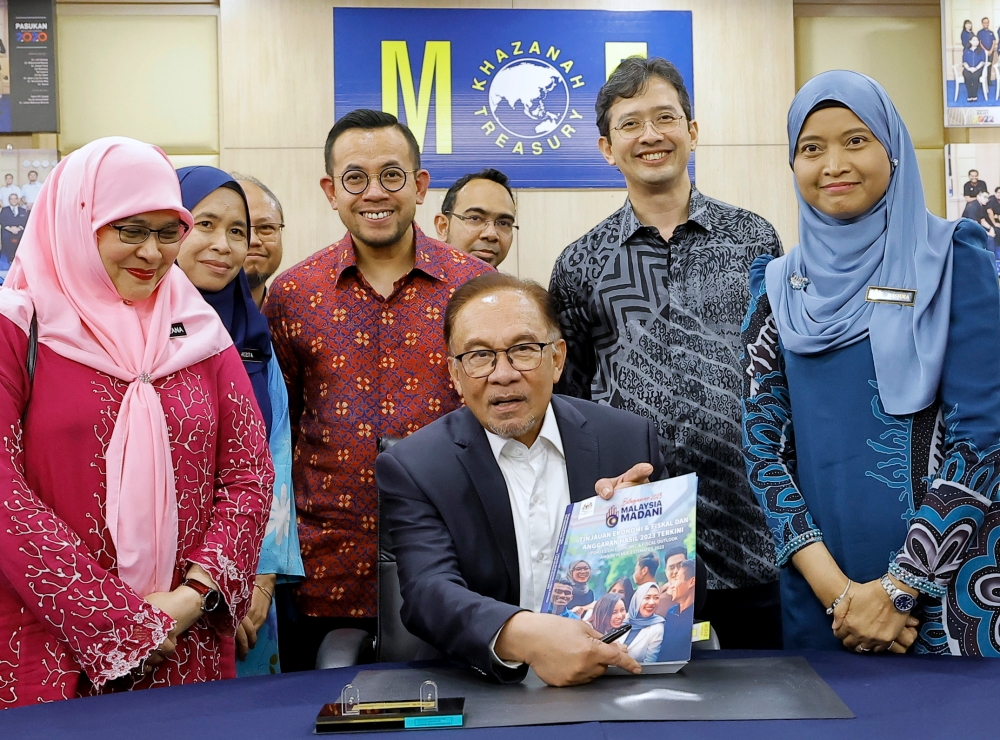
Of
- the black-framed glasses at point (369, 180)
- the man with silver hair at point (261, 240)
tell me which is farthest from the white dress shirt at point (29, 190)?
the black-framed glasses at point (369, 180)

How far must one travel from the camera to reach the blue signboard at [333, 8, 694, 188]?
547cm

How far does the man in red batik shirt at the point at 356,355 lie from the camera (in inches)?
106

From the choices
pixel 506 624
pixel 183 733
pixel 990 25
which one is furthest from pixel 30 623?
pixel 990 25

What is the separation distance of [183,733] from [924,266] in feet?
5.21

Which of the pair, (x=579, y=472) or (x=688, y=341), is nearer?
(x=579, y=472)

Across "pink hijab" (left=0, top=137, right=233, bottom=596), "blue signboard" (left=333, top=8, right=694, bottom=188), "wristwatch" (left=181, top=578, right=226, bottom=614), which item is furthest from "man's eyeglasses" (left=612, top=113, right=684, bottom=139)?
"blue signboard" (left=333, top=8, right=694, bottom=188)

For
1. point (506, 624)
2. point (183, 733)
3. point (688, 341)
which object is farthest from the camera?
point (688, 341)

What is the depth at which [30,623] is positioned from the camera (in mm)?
1878

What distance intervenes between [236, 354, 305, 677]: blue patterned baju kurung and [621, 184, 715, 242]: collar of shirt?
40.2 inches

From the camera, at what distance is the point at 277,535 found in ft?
8.55

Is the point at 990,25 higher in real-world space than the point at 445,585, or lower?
higher

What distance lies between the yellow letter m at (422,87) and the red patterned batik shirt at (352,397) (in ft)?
9.30

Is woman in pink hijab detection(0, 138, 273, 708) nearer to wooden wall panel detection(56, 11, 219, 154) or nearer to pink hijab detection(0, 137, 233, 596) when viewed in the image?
pink hijab detection(0, 137, 233, 596)

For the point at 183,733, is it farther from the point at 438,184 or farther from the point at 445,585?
the point at 438,184
